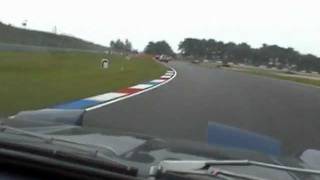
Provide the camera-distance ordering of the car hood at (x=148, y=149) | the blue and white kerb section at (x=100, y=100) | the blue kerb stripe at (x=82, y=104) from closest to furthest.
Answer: the car hood at (x=148, y=149), the blue and white kerb section at (x=100, y=100), the blue kerb stripe at (x=82, y=104)

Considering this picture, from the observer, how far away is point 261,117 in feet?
61.1

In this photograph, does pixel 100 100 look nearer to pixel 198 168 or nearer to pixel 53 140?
pixel 53 140

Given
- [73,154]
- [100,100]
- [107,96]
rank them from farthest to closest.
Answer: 1. [107,96]
2. [100,100]
3. [73,154]

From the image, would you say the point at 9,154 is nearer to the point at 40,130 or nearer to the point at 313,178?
the point at 40,130

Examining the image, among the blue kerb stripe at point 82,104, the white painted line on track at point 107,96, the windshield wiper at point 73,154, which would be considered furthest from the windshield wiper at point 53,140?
the white painted line on track at point 107,96

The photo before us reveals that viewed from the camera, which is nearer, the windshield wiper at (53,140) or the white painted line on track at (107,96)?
the windshield wiper at (53,140)

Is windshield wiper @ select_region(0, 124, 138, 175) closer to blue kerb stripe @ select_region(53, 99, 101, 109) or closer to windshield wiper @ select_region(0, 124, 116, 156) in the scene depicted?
windshield wiper @ select_region(0, 124, 116, 156)

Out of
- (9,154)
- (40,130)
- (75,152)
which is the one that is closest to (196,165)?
(75,152)

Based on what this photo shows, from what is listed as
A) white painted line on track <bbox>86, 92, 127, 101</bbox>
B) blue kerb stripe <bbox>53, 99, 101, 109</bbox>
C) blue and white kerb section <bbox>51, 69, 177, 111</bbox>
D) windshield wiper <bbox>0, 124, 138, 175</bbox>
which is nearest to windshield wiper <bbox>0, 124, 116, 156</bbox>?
windshield wiper <bbox>0, 124, 138, 175</bbox>

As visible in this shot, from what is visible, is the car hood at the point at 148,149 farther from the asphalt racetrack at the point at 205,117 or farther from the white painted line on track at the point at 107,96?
the white painted line on track at the point at 107,96

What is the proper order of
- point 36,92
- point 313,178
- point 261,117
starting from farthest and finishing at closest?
point 36,92
point 261,117
point 313,178

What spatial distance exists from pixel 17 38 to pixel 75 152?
8340cm

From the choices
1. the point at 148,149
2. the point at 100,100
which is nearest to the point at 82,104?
the point at 100,100

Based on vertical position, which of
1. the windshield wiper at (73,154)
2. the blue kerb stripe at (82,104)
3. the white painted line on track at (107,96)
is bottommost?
the white painted line on track at (107,96)
